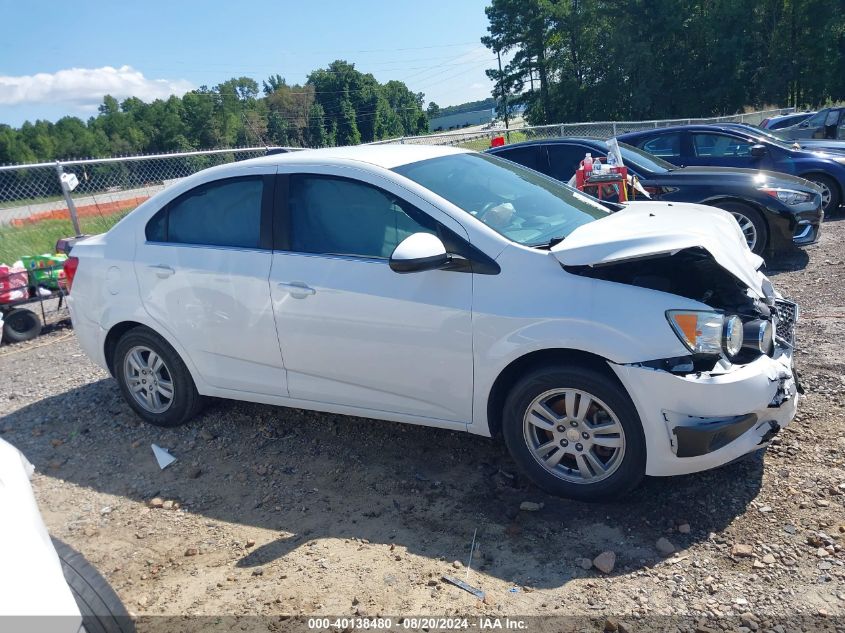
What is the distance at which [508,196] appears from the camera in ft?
13.8

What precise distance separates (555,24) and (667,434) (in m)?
61.8

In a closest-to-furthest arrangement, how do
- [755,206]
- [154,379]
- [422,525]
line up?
[422,525], [154,379], [755,206]

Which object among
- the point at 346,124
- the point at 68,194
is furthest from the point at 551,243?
the point at 346,124

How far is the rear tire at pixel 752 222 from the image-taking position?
788cm

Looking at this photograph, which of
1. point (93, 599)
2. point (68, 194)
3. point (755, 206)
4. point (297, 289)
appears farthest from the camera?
point (68, 194)

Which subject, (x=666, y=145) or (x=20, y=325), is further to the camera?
(x=666, y=145)

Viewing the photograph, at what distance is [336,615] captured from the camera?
114 inches

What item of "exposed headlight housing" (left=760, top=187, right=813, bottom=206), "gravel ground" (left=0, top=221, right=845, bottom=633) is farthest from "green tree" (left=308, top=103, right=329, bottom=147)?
"gravel ground" (left=0, top=221, right=845, bottom=633)

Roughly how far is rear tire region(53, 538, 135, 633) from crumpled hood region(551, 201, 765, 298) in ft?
7.91

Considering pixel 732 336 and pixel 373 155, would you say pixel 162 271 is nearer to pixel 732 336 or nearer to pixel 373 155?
pixel 373 155

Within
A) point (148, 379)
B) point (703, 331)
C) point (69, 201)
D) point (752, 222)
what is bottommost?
point (148, 379)

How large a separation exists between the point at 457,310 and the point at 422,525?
3.61ft

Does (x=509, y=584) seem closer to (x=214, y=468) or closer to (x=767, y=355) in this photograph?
(x=767, y=355)

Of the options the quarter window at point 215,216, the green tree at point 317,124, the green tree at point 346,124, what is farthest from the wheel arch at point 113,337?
the green tree at point 346,124
